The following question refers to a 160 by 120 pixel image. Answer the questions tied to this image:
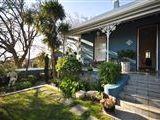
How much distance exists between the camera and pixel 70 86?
39.2ft

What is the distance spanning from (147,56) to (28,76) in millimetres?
7823

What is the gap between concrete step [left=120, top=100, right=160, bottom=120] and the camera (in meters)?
7.98

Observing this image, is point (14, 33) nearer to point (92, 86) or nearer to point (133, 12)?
point (92, 86)

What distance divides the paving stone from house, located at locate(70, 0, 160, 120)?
134 centimetres

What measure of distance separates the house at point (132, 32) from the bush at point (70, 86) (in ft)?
7.93

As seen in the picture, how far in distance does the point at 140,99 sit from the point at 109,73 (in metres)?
2.10

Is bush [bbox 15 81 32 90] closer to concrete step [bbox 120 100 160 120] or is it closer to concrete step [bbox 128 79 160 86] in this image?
concrete step [bbox 128 79 160 86]

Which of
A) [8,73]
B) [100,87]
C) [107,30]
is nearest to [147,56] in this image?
[107,30]

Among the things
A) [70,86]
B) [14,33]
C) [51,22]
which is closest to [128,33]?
[70,86]

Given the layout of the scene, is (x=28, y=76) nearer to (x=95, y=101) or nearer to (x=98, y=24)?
(x=98, y=24)

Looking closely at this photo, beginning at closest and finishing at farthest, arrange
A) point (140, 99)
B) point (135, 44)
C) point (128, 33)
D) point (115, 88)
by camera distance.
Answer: point (140, 99) → point (115, 88) → point (135, 44) → point (128, 33)

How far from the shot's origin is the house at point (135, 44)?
9289 mm

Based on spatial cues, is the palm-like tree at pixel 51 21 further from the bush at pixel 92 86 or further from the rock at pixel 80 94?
the rock at pixel 80 94

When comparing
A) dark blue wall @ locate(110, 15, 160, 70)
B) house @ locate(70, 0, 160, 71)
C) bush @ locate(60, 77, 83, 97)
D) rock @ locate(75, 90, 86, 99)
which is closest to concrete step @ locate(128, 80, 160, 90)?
rock @ locate(75, 90, 86, 99)
